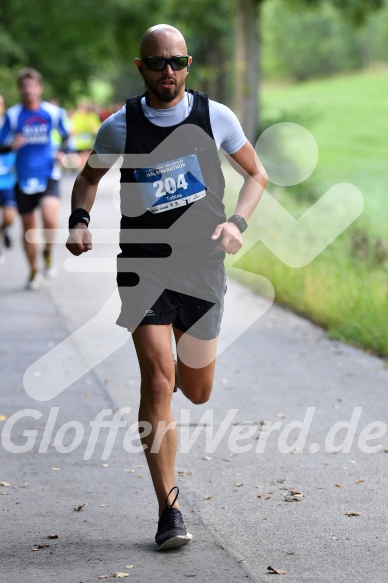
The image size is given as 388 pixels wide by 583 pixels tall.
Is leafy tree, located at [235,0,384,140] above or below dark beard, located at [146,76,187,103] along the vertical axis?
below

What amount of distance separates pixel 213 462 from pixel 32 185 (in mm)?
7301

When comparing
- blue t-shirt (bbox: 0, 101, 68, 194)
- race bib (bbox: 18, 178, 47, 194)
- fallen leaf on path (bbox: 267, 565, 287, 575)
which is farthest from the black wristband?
race bib (bbox: 18, 178, 47, 194)

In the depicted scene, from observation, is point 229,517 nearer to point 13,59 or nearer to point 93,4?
point 13,59

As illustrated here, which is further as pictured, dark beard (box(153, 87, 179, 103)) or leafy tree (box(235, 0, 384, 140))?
leafy tree (box(235, 0, 384, 140))

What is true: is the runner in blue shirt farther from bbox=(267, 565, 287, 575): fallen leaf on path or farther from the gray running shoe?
bbox=(267, 565, 287, 575): fallen leaf on path

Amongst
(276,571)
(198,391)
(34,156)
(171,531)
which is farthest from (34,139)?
(276,571)

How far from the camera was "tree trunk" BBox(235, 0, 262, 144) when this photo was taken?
2603 centimetres

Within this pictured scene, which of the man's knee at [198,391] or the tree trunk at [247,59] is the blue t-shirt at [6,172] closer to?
the tree trunk at [247,59]

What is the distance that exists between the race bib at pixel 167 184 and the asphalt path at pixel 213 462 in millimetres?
1401

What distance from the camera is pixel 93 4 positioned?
46.1m

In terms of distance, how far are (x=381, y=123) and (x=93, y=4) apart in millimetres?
18451

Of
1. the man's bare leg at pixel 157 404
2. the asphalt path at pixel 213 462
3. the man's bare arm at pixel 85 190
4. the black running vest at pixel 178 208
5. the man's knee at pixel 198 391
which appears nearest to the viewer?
the asphalt path at pixel 213 462

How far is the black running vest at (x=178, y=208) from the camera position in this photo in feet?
16.8

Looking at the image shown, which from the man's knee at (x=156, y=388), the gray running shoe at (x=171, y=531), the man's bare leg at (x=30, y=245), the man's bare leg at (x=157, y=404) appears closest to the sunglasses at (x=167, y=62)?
the man's bare leg at (x=157, y=404)
